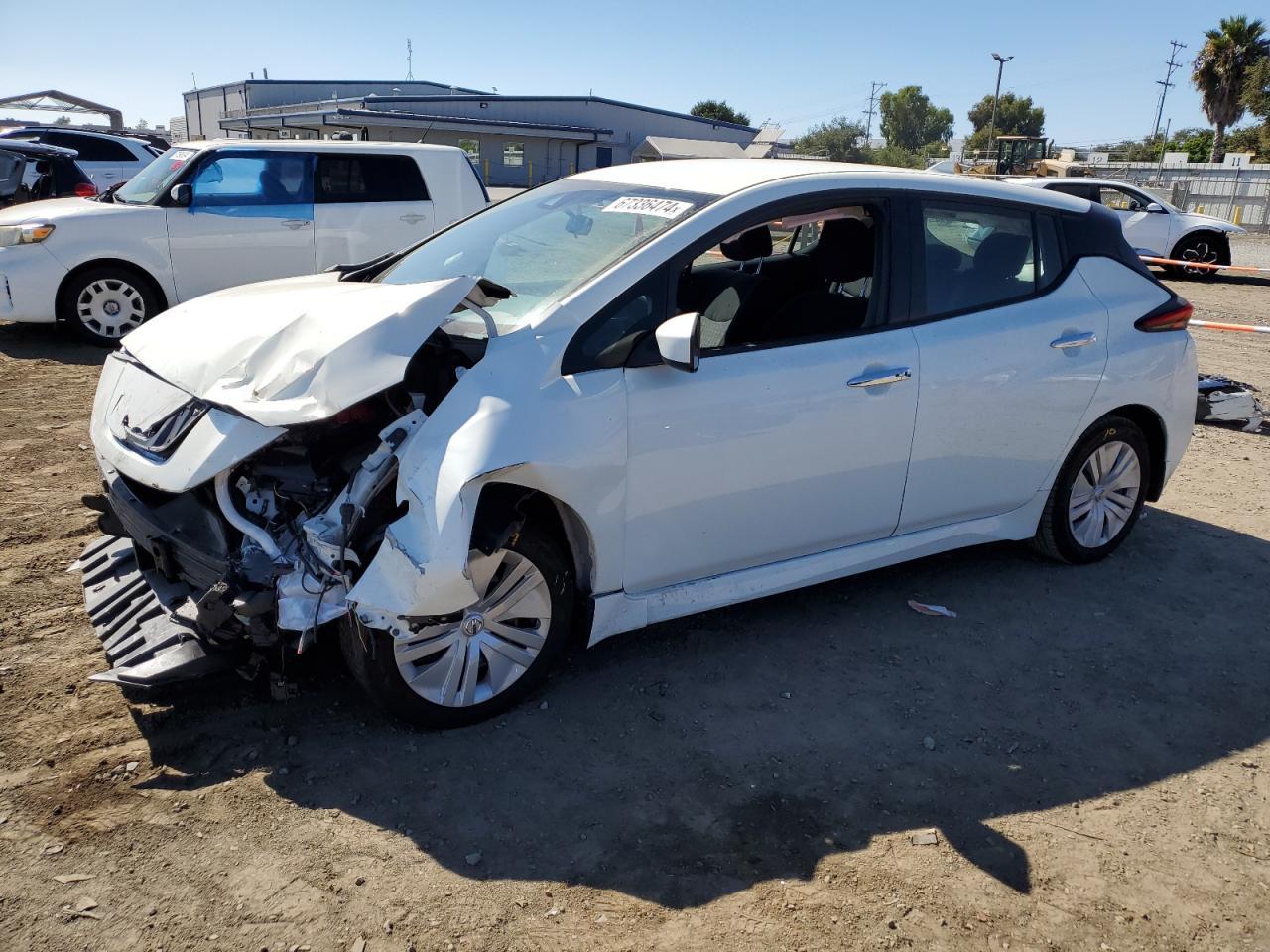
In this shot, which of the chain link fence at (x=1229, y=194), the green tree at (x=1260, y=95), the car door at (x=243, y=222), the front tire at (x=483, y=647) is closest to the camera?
the front tire at (x=483, y=647)

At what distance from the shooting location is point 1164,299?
4.85 meters

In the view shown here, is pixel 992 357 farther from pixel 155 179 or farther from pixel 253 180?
pixel 155 179

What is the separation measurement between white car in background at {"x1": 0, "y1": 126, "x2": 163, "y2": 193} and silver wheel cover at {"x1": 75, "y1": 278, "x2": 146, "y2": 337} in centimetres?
834

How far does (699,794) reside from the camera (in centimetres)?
317

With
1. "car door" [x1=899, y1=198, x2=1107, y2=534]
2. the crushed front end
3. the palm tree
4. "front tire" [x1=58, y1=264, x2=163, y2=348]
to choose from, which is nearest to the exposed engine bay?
the crushed front end

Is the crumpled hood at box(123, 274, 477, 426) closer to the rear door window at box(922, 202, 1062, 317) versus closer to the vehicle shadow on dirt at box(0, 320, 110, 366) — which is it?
the rear door window at box(922, 202, 1062, 317)

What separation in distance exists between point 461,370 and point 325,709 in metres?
1.28

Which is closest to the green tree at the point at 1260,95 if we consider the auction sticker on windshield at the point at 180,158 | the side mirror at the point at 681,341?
the auction sticker on windshield at the point at 180,158

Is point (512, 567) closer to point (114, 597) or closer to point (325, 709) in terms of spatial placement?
point (325, 709)

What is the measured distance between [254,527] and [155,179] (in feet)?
24.2

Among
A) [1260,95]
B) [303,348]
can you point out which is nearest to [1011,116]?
[1260,95]

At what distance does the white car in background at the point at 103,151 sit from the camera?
16.0 m

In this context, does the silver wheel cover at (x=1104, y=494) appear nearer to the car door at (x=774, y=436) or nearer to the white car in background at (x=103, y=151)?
the car door at (x=774, y=436)

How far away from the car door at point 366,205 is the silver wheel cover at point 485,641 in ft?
22.5
